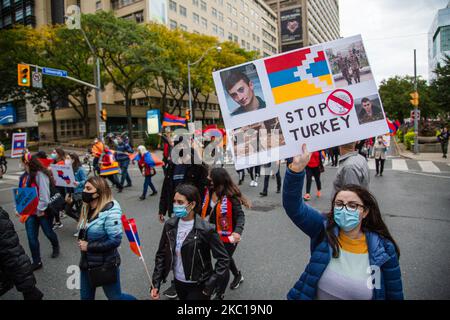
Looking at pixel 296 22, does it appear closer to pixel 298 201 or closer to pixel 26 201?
pixel 26 201

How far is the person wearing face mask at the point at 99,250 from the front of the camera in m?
2.69

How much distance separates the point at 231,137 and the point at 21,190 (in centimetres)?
356

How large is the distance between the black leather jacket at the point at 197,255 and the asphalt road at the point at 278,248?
1.15m

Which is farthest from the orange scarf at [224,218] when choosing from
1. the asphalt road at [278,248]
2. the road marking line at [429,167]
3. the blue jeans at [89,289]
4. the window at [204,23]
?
the window at [204,23]

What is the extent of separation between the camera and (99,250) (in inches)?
106

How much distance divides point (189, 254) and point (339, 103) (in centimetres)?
177

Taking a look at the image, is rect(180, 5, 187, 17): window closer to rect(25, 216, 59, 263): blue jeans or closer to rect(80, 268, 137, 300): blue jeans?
rect(25, 216, 59, 263): blue jeans

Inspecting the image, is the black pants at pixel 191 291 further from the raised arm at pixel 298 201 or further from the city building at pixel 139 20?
the city building at pixel 139 20

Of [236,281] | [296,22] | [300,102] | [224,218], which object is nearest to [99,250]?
[224,218]

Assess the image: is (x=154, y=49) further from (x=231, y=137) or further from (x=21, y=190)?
(x=231, y=137)

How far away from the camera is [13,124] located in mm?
55281

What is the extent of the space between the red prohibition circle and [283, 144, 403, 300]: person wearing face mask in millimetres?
608

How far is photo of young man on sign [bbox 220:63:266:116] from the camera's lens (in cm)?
246
